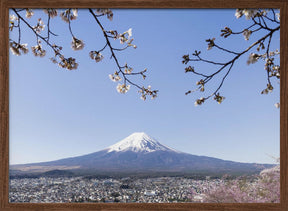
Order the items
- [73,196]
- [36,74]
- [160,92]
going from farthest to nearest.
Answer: [160,92], [36,74], [73,196]

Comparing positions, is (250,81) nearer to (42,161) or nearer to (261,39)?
(261,39)

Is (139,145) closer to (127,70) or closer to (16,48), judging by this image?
(127,70)

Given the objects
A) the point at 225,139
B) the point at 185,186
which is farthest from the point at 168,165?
the point at 225,139

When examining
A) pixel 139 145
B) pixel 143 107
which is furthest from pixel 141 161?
pixel 143 107

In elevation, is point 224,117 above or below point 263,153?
above

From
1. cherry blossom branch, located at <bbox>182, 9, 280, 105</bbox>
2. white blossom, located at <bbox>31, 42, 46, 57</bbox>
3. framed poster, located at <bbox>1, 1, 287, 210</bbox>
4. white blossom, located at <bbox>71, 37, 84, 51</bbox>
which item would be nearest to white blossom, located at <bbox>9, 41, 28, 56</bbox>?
framed poster, located at <bbox>1, 1, 287, 210</bbox>

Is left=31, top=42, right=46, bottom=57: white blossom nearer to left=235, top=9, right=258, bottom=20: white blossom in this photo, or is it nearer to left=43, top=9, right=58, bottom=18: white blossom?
left=43, top=9, right=58, bottom=18: white blossom

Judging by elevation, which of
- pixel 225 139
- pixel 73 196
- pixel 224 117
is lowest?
pixel 73 196

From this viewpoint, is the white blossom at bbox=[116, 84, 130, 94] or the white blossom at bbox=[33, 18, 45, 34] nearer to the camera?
the white blossom at bbox=[33, 18, 45, 34]

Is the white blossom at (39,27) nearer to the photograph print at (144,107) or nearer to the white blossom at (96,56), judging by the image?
the photograph print at (144,107)
